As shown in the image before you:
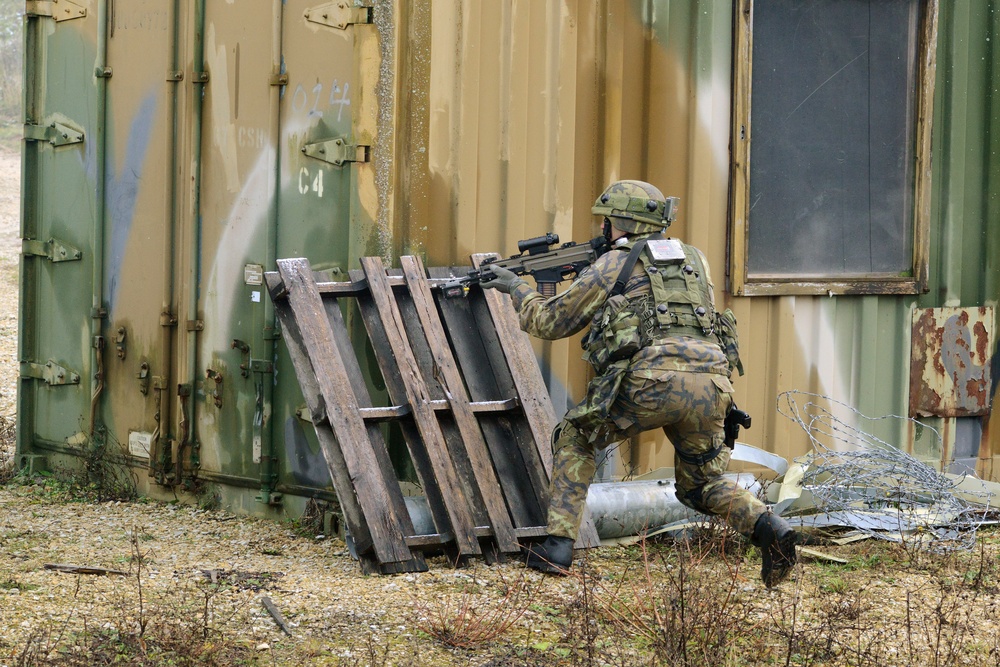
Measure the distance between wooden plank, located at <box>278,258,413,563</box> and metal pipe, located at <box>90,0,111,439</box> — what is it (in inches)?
72.1

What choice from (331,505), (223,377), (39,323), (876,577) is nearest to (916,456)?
(876,577)

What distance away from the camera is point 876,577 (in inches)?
204

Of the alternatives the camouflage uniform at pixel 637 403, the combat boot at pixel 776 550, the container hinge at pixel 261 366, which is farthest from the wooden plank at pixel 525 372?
the container hinge at pixel 261 366

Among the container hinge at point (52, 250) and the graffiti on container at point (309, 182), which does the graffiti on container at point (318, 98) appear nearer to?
the graffiti on container at point (309, 182)

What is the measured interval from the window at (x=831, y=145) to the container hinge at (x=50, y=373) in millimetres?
3813

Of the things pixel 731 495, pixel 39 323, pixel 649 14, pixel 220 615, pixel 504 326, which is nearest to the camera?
pixel 220 615

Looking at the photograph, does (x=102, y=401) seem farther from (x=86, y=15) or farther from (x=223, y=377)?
(x=86, y=15)

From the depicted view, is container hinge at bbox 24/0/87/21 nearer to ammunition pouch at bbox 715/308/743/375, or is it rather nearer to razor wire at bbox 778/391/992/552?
ammunition pouch at bbox 715/308/743/375

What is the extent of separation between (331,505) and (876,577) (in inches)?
98.8

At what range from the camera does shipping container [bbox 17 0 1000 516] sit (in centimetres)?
578

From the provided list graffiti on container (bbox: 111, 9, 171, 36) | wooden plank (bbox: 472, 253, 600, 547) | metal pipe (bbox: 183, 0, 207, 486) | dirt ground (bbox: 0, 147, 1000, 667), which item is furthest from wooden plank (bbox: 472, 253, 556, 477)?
graffiti on container (bbox: 111, 9, 171, 36)

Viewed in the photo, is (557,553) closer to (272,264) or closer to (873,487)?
(873,487)

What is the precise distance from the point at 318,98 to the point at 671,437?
2.35 m

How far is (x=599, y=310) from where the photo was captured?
491cm
